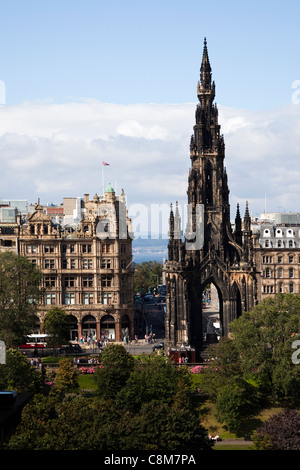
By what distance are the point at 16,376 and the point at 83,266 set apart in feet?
170

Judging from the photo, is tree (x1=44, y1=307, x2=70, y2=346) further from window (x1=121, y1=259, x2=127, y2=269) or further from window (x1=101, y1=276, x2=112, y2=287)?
window (x1=121, y1=259, x2=127, y2=269)

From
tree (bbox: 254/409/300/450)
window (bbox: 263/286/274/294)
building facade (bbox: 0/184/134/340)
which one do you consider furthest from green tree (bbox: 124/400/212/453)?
window (bbox: 263/286/274/294)

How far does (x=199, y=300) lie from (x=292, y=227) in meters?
45.5

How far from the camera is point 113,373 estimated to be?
97.7m

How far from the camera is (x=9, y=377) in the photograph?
95.6 m

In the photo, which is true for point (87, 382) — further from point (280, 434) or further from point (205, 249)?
point (280, 434)

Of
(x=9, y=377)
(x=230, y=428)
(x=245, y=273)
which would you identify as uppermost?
(x=245, y=273)

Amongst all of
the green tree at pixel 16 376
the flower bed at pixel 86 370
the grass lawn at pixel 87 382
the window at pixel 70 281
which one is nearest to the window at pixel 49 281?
the window at pixel 70 281

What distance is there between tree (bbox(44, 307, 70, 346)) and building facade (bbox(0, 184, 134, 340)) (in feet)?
49.4

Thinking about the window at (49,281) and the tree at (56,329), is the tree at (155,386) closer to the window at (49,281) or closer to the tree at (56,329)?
the tree at (56,329)

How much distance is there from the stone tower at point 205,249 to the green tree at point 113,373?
25104 mm

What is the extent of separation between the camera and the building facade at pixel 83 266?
14550cm
